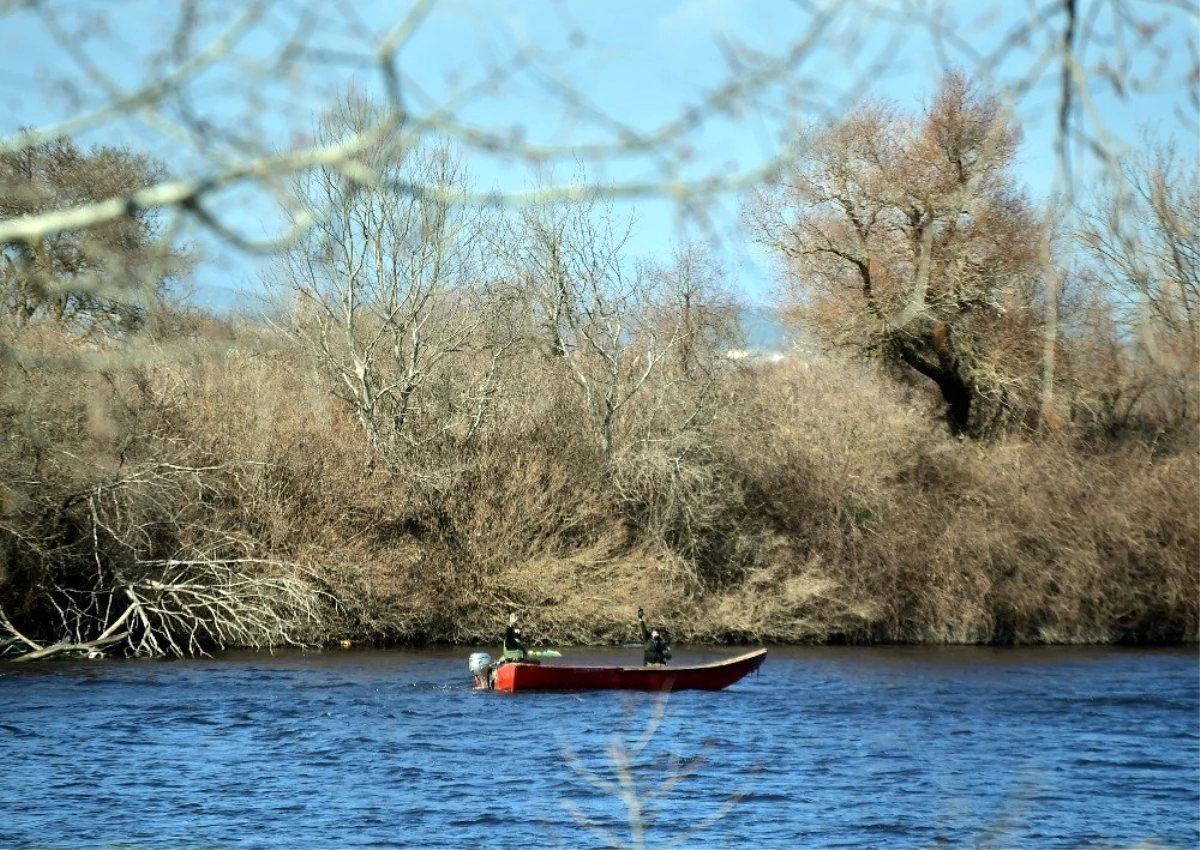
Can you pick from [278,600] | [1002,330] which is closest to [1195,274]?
[278,600]

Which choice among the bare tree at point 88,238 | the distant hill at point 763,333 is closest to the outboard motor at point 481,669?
the distant hill at point 763,333

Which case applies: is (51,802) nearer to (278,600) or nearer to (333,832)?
(333,832)

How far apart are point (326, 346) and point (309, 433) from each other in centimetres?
226

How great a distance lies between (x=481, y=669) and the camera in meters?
24.6

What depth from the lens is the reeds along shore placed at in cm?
2845

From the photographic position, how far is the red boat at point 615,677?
2409 cm

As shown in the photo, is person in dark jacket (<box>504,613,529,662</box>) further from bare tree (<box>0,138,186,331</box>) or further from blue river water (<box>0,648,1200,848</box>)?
bare tree (<box>0,138,186,331</box>)

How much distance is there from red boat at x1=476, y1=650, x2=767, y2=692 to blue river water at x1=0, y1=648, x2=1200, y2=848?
0.31 meters

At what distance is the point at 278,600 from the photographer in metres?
28.0

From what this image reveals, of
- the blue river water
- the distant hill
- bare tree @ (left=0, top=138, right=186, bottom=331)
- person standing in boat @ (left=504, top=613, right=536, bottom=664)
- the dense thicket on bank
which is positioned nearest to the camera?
bare tree @ (left=0, top=138, right=186, bottom=331)

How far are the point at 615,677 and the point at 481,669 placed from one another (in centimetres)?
237

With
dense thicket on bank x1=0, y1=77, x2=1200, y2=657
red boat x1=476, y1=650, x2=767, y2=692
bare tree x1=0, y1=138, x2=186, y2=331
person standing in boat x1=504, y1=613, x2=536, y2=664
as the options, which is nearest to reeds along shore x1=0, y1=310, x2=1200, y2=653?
dense thicket on bank x1=0, y1=77, x2=1200, y2=657

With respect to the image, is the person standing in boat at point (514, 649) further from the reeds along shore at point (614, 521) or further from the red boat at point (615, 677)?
the reeds along shore at point (614, 521)

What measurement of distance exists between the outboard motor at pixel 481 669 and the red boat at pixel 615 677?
75 mm
